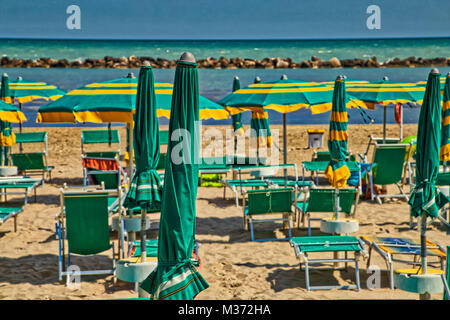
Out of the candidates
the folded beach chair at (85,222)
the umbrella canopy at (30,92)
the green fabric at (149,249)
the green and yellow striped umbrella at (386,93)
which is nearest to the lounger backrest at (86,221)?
the folded beach chair at (85,222)

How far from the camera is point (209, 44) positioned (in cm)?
7731

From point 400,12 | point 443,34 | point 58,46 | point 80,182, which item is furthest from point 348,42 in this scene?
point 80,182

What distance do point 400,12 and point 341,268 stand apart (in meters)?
77.7

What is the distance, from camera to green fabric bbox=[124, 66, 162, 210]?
507 centimetres

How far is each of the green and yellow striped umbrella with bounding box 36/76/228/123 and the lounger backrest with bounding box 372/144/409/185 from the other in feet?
11.6

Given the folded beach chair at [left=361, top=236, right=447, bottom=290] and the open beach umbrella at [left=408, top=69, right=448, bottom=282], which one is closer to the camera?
the open beach umbrella at [left=408, top=69, right=448, bottom=282]

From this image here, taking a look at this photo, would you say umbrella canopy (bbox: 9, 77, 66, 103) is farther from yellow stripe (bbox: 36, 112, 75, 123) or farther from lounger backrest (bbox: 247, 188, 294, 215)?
lounger backrest (bbox: 247, 188, 294, 215)

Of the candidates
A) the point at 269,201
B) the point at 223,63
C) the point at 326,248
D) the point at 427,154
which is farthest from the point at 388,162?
the point at 223,63

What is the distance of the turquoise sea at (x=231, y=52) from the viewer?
47.9 meters

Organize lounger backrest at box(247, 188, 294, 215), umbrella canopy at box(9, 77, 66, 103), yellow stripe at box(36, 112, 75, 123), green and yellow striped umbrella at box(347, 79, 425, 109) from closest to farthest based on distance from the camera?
yellow stripe at box(36, 112, 75, 123), lounger backrest at box(247, 188, 294, 215), green and yellow striped umbrella at box(347, 79, 425, 109), umbrella canopy at box(9, 77, 66, 103)

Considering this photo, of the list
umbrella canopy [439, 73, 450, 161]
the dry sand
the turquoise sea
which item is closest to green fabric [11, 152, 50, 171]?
the dry sand

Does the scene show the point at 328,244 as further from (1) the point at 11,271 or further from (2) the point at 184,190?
(1) the point at 11,271

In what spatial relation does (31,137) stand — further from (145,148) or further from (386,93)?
(145,148)

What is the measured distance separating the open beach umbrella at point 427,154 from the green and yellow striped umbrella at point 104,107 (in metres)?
2.41
